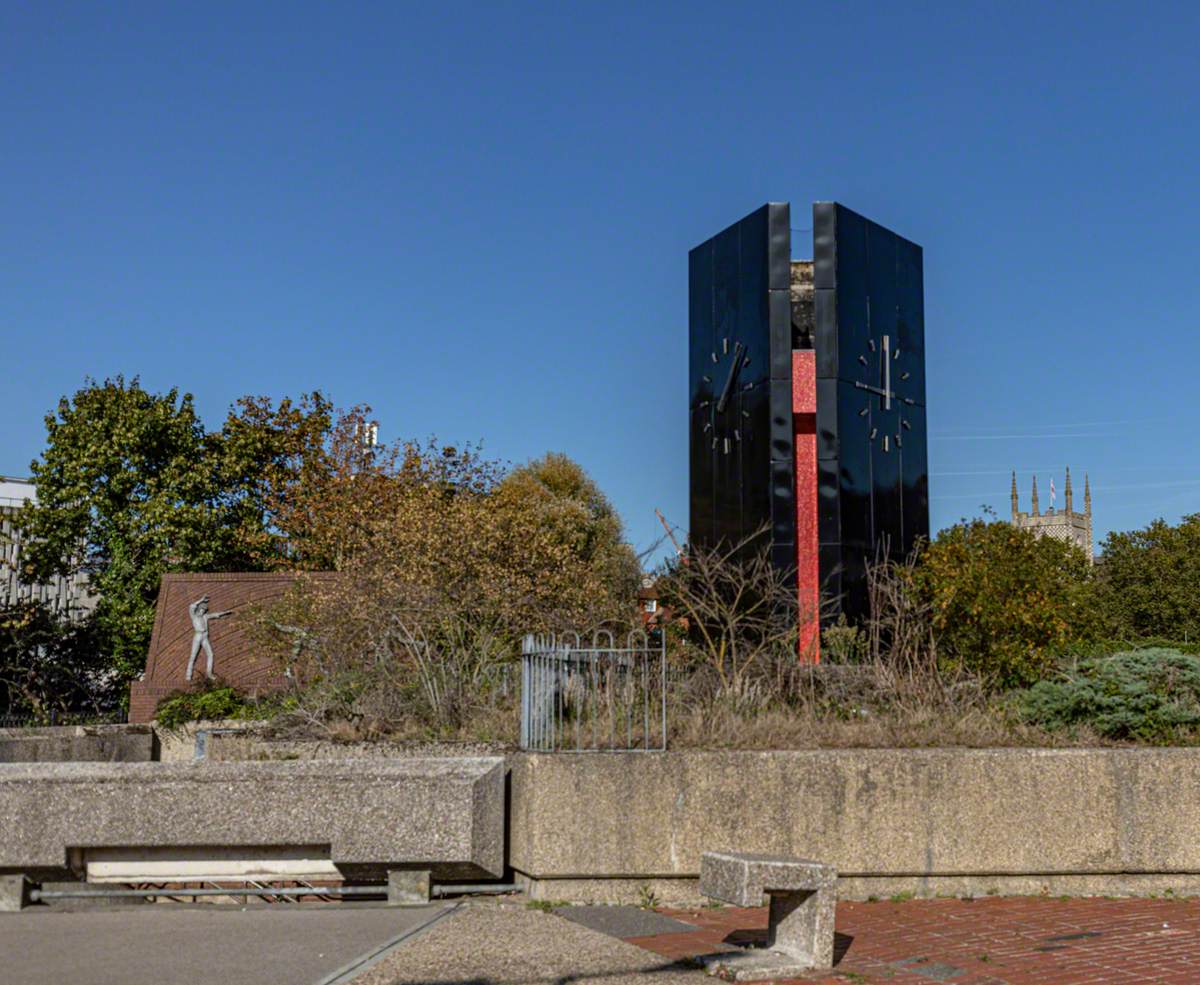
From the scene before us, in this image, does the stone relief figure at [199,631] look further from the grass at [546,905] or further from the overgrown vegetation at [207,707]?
the grass at [546,905]

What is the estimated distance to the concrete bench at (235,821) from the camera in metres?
6.91

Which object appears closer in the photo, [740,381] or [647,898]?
[647,898]

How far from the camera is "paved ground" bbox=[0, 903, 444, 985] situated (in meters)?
5.29

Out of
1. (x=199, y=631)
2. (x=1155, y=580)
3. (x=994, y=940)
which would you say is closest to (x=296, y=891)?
(x=994, y=940)

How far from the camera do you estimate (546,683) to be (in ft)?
25.9

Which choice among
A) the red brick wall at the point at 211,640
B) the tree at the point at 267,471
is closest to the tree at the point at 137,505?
the tree at the point at 267,471

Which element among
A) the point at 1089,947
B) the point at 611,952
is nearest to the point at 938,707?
the point at 1089,947

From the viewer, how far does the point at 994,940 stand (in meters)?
6.09

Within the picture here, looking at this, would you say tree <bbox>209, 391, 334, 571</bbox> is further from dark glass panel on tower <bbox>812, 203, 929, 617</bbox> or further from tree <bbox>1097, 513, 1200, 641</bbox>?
tree <bbox>1097, 513, 1200, 641</bbox>

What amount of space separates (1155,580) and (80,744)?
4237 cm

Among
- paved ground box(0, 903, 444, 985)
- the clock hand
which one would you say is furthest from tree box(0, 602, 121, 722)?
paved ground box(0, 903, 444, 985)

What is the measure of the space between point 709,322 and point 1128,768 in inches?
302

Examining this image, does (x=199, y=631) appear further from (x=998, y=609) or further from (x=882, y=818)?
(x=882, y=818)

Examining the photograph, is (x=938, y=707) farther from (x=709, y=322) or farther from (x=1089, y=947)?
(x=709, y=322)
